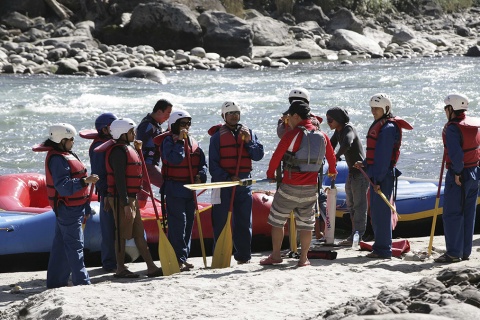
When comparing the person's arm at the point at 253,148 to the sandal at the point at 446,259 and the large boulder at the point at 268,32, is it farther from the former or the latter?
the large boulder at the point at 268,32

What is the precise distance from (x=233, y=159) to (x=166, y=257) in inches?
32.3

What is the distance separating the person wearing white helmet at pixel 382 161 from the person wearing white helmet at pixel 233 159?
79 cm

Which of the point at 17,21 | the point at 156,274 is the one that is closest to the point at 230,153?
the point at 156,274

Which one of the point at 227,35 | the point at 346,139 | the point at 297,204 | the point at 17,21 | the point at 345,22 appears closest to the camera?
the point at 297,204

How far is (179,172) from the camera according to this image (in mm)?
6574

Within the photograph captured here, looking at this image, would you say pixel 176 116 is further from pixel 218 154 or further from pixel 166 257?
pixel 166 257

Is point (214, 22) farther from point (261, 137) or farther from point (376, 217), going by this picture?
point (376, 217)

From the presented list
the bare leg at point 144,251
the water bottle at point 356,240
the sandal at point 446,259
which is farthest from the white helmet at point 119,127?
the sandal at point 446,259

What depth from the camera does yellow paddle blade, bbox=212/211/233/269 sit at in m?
6.59

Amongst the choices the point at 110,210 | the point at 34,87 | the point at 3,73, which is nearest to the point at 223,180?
the point at 110,210

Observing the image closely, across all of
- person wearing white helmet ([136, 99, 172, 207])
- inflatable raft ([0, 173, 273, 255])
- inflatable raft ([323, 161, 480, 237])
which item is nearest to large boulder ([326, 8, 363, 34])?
inflatable raft ([323, 161, 480, 237])

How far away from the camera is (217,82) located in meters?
21.9

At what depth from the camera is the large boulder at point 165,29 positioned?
2820cm

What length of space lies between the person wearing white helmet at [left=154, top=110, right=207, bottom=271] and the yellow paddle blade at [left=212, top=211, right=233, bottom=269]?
0.22m
